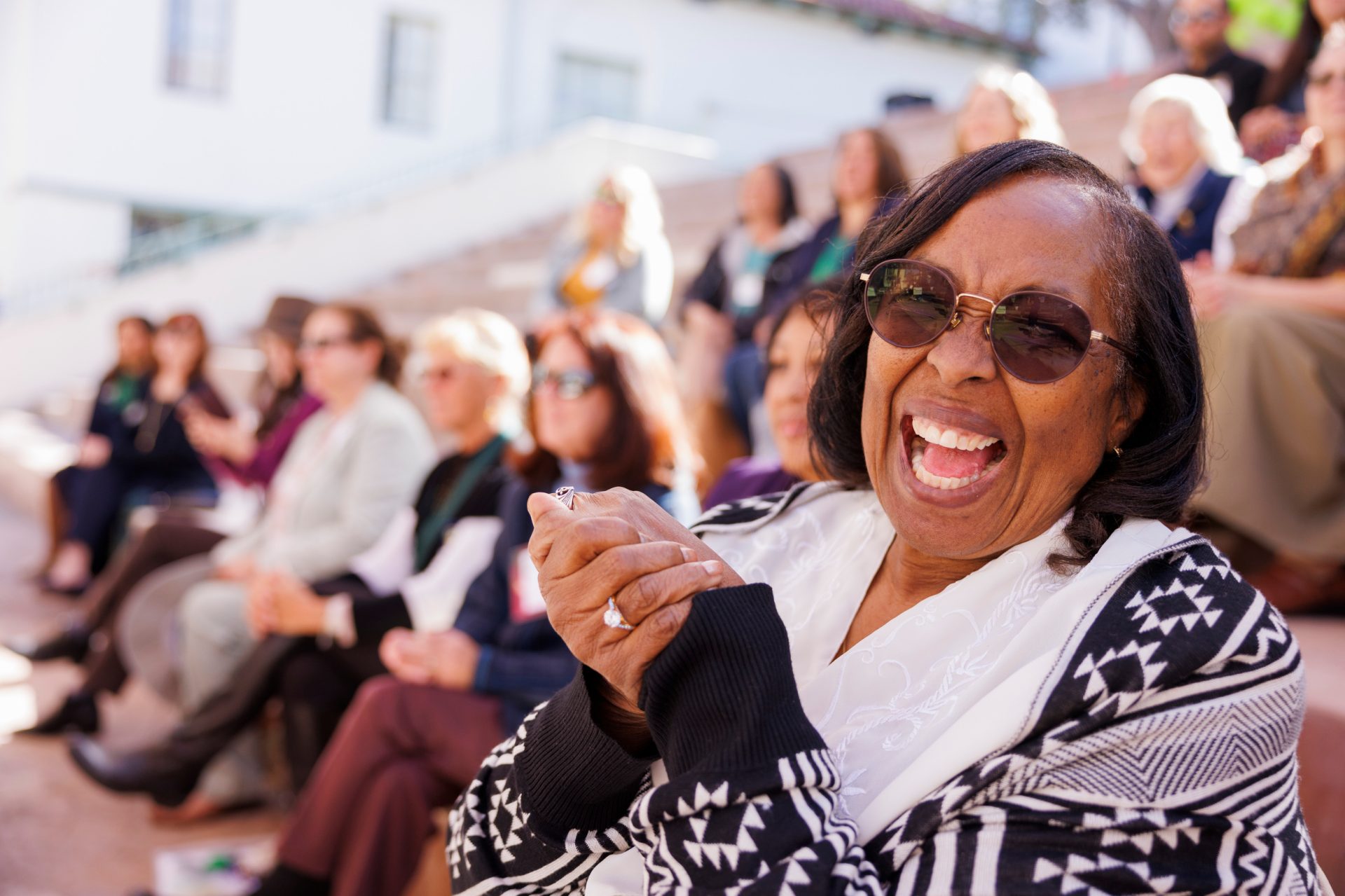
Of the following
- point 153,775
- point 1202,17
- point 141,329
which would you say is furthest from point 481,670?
point 141,329

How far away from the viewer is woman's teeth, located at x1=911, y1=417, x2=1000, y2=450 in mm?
1552

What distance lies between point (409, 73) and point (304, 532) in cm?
1388

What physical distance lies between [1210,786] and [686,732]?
535 mm

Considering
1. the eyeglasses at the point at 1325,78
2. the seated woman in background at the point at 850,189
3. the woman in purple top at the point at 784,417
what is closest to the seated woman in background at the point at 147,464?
the seated woman in background at the point at 850,189

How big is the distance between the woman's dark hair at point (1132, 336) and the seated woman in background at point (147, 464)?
265 inches

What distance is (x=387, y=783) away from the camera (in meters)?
3.29

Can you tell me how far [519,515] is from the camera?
3.64 metres

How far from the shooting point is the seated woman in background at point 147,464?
7.67 metres

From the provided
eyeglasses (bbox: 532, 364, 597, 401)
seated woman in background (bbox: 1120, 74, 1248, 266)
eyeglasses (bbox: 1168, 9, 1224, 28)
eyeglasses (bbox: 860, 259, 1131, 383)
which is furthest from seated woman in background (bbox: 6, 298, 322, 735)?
eyeglasses (bbox: 860, 259, 1131, 383)

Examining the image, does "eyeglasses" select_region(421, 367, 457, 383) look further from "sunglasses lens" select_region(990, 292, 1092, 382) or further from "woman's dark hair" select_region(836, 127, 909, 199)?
"sunglasses lens" select_region(990, 292, 1092, 382)

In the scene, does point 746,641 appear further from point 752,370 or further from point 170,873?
point 752,370

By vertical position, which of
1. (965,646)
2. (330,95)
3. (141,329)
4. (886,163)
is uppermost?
(330,95)

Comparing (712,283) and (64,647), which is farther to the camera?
(712,283)

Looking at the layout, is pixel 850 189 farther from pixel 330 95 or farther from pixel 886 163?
pixel 330 95
